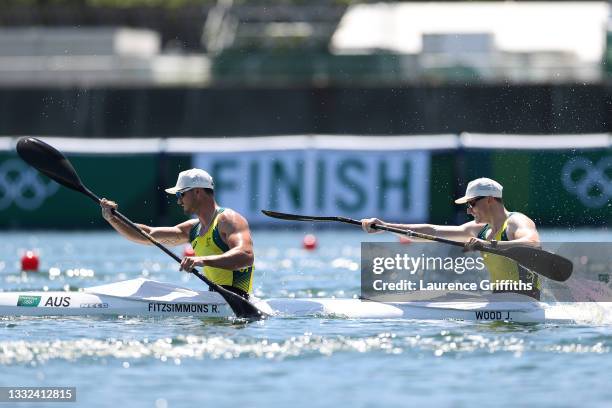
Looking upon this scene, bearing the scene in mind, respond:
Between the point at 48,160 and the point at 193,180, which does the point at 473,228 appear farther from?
the point at 48,160

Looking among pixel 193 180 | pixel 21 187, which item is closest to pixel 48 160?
pixel 193 180

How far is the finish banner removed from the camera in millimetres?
24812

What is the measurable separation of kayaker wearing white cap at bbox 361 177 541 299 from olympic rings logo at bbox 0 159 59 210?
13975 millimetres

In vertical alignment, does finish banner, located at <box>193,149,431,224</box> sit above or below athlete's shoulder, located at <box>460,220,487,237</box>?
above

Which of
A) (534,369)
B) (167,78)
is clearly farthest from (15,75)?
(534,369)

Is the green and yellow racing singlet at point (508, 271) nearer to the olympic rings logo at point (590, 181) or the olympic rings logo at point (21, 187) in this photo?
the olympic rings logo at point (590, 181)

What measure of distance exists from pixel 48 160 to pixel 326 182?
34.3ft

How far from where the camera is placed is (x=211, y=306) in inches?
531

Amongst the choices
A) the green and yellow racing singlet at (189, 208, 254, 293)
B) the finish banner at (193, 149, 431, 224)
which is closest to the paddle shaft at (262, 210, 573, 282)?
the green and yellow racing singlet at (189, 208, 254, 293)

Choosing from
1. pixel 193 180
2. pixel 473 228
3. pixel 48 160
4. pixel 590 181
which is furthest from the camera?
pixel 590 181

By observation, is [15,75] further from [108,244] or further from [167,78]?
[108,244]

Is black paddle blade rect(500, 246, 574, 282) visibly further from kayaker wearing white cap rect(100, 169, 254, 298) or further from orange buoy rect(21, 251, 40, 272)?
A: orange buoy rect(21, 251, 40, 272)

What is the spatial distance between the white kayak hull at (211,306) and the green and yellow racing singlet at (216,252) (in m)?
0.20

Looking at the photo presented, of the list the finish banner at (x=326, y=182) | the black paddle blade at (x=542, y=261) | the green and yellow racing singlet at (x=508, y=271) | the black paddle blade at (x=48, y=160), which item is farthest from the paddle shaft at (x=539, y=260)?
the finish banner at (x=326, y=182)
